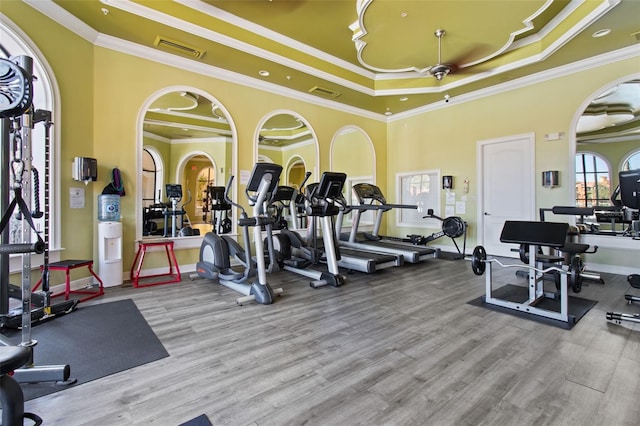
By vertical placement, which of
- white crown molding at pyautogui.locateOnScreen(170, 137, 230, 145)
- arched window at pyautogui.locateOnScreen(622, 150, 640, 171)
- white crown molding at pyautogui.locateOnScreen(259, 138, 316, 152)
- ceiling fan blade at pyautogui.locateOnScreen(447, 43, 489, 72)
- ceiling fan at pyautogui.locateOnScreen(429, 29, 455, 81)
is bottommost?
arched window at pyautogui.locateOnScreen(622, 150, 640, 171)

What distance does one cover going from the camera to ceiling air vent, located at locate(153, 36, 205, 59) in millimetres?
4375

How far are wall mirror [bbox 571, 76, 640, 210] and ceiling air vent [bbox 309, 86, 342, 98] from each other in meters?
5.47

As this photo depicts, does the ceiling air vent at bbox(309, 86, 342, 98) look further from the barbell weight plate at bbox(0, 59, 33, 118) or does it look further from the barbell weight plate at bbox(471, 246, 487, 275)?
the barbell weight plate at bbox(0, 59, 33, 118)

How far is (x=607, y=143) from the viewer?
26.5ft

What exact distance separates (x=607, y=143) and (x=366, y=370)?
32.9 feet

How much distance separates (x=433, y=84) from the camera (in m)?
6.47

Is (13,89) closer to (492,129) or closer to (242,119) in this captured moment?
(242,119)

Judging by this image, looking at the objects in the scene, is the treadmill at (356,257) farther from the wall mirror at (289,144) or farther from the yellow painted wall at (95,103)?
the yellow painted wall at (95,103)

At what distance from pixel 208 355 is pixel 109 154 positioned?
11.9 feet

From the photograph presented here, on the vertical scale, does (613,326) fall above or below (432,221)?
below

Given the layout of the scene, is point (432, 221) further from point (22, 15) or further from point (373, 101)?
point (22, 15)

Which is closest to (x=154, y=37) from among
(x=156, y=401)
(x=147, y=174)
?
(x=147, y=174)

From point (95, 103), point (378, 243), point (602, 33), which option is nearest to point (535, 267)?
point (378, 243)

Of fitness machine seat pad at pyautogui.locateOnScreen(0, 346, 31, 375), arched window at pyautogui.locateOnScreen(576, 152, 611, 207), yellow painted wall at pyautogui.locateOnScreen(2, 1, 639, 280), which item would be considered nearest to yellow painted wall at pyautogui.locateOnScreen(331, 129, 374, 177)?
yellow painted wall at pyautogui.locateOnScreen(2, 1, 639, 280)
